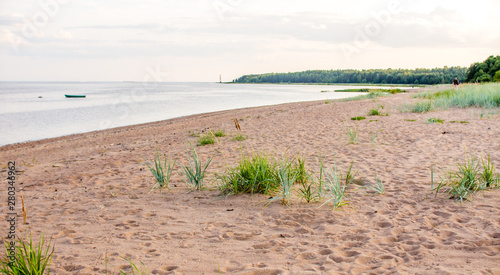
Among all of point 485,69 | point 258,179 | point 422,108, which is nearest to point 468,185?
point 258,179

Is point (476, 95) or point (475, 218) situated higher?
point (476, 95)

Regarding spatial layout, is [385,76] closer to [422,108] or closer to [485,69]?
[485,69]

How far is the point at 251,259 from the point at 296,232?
0.77 m

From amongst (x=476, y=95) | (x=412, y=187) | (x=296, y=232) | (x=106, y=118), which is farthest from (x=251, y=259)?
(x=106, y=118)

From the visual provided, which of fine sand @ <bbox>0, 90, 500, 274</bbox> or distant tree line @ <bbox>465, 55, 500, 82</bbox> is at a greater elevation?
distant tree line @ <bbox>465, 55, 500, 82</bbox>

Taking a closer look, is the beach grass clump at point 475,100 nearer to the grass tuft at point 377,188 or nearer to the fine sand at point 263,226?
the fine sand at point 263,226

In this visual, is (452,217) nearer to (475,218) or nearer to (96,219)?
(475,218)

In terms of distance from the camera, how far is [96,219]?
182 inches

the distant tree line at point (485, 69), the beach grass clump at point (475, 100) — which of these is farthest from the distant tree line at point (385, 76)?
the beach grass clump at point (475, 100)

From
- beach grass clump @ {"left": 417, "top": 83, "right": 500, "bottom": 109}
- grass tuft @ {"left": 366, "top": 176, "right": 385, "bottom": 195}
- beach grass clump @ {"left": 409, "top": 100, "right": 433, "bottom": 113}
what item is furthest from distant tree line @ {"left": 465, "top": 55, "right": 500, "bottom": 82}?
grass tuft @ {"left": 366, "top": 176, "right": 385, "bottom": 195}

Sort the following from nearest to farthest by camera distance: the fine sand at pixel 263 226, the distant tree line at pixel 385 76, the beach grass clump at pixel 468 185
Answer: the fine sand at pixel 263 226 → the beach grass clump at pixel 468 185 → the distant tree line at pixel 385 76

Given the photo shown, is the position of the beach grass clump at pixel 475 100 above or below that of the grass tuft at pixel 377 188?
above

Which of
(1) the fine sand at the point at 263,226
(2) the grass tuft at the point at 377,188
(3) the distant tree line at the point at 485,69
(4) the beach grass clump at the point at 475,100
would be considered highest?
(3) the distant tree line at the point at 485,69

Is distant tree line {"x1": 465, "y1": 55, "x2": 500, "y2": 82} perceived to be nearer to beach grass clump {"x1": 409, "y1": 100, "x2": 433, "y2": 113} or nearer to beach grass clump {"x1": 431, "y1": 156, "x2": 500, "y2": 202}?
beach grass clump {"x1": 409, "y1": 100, "x2": 433, "y2": 113}
